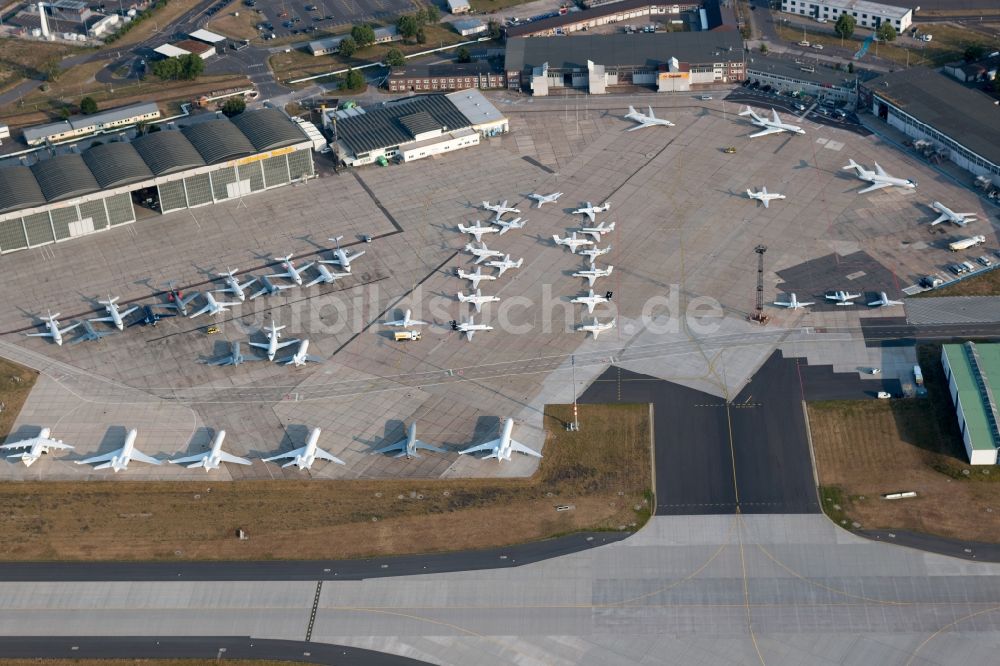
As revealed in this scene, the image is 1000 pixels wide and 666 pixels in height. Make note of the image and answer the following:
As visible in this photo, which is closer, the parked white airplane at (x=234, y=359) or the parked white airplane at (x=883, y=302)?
the parked white airplane at (x=234, y=359)

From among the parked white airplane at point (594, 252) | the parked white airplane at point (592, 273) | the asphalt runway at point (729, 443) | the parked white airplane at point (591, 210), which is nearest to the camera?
the asphalt runway at point (729, 443)

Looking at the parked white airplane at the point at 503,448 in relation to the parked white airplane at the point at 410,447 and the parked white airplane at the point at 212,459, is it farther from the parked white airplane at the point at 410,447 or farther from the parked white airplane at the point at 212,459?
the parked white airplane at the point at 212,459

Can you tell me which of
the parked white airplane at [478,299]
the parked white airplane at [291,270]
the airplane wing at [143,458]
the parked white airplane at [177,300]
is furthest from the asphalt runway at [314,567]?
the parked white airplane at [291,270]

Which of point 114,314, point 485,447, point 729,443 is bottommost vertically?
point 729,443

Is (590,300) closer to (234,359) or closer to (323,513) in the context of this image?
(234,359)

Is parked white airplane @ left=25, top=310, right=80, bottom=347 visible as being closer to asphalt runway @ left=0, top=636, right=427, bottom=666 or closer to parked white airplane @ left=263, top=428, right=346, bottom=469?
parked white airplane @ left=263, top=428, right=346, bottom=469

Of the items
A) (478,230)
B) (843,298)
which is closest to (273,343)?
(478,230)

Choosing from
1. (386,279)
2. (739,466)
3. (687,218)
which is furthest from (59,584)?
(687,218)
